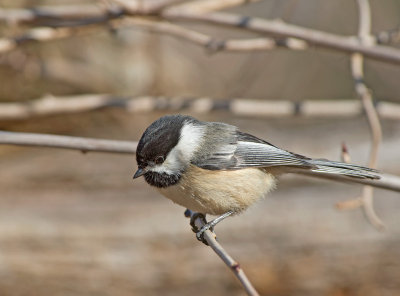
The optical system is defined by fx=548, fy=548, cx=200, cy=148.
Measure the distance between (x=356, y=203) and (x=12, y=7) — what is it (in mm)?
5030

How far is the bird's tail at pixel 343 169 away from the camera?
287 cm

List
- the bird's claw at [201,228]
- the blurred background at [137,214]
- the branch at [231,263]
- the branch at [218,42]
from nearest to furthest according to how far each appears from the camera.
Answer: the branch at [231,263] < the bird's claw at [201,228] < the branch at [218,42] < the blurred background at [137,214]

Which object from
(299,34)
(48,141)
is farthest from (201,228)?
(299,34)

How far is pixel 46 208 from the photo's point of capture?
567cm

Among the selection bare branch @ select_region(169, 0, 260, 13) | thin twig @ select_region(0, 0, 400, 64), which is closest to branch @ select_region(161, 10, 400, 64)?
thin twig @ select_region(0, 0, 400, 64)

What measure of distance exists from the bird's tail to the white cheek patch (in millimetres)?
658

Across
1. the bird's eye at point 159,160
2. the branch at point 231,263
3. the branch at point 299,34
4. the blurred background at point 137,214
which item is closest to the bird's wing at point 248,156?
the bird's eye at point 159,160

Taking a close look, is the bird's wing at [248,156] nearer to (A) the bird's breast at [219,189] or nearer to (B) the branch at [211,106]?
(A) the bird's breast at [219,189]

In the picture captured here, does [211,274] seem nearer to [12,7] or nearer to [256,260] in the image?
[256,260]

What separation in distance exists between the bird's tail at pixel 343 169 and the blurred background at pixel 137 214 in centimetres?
206

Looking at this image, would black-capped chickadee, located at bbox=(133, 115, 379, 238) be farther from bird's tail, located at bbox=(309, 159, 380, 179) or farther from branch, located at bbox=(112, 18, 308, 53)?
branch, located at bbox=(112, 18, 308, 53)

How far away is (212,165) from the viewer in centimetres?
300

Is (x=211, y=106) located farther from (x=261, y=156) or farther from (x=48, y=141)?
(x=48, y=141)

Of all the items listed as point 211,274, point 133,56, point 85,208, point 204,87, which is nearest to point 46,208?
point 85,208
